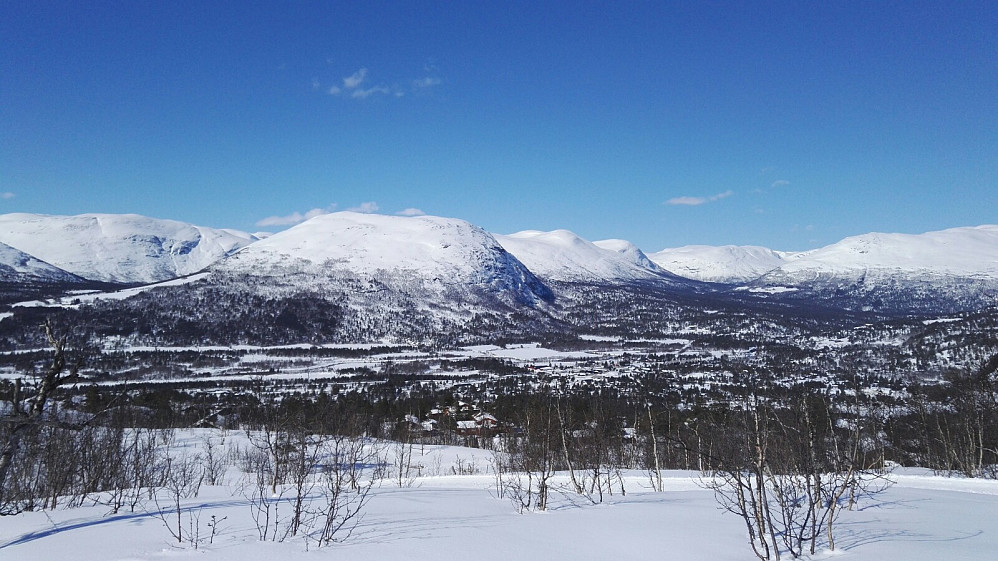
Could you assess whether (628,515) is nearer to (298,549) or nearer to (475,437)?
(298,549)

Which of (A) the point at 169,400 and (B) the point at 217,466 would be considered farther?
(A) the point at 169,400

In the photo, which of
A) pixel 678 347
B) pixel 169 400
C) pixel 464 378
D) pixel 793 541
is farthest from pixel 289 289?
pixel 793 541

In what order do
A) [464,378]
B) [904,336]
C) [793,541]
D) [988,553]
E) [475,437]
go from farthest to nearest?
1. [904,336]
2. [464,378]
3. [475,437]
4. [793,541]
5. [988,553]

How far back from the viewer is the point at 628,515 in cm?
1157

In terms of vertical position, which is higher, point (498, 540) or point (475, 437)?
point (498, 540)

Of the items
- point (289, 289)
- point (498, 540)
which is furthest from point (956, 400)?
point (289, 289)

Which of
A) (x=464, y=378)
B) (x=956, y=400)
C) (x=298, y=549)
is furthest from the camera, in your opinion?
(x=464, y=378)

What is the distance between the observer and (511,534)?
9180 millimetres

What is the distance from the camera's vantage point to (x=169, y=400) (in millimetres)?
79875

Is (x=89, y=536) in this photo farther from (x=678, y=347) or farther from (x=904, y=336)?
(x=904, y=336)

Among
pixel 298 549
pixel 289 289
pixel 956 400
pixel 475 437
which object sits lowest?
pixel 475 437

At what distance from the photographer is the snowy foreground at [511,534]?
7.49 meters

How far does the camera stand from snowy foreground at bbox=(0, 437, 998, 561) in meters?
7.49

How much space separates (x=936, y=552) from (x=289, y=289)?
207226mm
